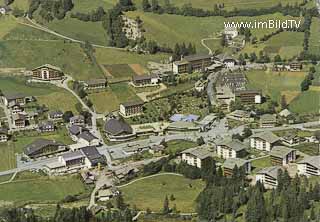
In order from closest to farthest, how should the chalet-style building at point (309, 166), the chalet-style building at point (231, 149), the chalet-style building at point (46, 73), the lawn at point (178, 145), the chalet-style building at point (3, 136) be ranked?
the chalet-style building at point (309, 166) → the chalet-style building at point (231, 149) → the lawn at point (178, 145) → the chalet-style building at point (3, 136) → the chalet-style building at point (46, 73)

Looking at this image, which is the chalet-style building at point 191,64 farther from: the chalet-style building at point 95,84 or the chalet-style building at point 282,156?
the chalet-style building at point 282,156

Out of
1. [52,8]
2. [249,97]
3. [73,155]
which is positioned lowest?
[73,155]

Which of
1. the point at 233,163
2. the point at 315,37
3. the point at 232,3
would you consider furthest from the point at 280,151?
the point at 232,3

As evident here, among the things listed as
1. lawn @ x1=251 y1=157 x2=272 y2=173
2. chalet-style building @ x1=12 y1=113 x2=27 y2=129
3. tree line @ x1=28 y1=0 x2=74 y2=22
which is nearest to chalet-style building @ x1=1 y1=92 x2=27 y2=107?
chalet-style building @ x1=12 y1=113 x2=27 y2=129

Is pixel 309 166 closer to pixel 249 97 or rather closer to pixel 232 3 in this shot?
pixel 249 97

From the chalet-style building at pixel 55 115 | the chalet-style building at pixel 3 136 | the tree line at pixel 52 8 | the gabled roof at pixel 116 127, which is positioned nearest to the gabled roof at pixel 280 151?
the gabled roof at pixel 116 127

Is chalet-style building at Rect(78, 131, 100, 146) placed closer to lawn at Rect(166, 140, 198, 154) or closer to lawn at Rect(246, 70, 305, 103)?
lawn at Rect(166, 140, 198, 154)
